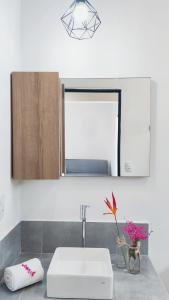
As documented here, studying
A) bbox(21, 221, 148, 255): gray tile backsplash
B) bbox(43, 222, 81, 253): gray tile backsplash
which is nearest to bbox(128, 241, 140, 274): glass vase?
bbox(21, 221, 148, 255): gray tile backsplash

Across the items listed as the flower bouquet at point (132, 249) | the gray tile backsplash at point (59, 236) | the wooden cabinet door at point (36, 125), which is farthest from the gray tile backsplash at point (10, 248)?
the flower bouquet at point (132, 249)

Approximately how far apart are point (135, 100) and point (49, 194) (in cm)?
85

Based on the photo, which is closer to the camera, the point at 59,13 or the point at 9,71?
the point at 9,71

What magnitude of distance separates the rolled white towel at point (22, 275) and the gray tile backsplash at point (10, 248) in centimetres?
9

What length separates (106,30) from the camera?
208cm

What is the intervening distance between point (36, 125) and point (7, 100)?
22cm

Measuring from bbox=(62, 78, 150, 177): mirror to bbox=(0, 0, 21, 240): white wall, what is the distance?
40 centimetres

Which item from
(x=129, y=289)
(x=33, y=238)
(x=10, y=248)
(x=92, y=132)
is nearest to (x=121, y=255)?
(x=129, y=289)

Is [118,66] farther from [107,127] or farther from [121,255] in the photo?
[121,255]

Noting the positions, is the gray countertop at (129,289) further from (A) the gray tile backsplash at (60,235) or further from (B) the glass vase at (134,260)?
(A) the gray tile backsplash at (60,235)

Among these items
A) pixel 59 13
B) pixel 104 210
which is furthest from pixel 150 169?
pixel 59 13

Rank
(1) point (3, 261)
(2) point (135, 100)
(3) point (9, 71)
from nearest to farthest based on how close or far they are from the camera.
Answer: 1. (1) point (3, 261)
2. (3) point (9, 71)
3. (2) point (135, 100)

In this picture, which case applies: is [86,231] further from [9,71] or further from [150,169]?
[9,71]

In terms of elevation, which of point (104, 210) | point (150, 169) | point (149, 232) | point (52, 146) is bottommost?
point (149, 232)
